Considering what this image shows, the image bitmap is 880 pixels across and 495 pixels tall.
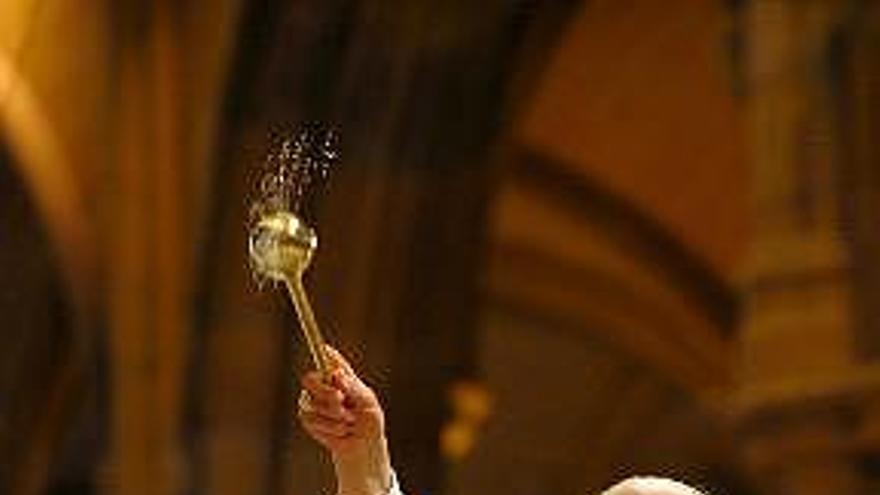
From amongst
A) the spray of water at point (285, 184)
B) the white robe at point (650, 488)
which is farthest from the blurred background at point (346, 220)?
the white robe at point (650, 488)

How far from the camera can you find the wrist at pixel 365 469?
7.10 ft

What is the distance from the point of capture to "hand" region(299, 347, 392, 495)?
2.11 metres

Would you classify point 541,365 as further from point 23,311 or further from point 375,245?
point 375,245

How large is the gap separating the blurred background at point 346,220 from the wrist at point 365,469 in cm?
269

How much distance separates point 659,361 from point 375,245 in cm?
589

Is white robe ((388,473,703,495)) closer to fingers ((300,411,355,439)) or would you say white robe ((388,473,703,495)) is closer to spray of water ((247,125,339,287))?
fingers ((300,411,355,439))

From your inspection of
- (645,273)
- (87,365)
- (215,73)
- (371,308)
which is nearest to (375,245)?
(371,308)

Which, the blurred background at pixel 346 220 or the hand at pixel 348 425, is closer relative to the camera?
the hand at pixel 348 425

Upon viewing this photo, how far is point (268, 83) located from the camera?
7.48 metres

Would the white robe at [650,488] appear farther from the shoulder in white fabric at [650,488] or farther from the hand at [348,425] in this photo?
the hand at [348,425]

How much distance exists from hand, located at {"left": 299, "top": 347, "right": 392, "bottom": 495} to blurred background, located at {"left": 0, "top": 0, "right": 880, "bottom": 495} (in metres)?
2.70

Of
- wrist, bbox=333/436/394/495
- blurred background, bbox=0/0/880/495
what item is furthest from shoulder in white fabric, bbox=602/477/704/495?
blurred background, bbox=0/0/880/495

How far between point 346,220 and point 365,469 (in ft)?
18.0

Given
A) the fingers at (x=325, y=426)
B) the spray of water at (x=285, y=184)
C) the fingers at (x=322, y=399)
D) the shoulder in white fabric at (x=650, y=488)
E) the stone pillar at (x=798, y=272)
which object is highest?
the stone pillar at (x=798, y=272)
